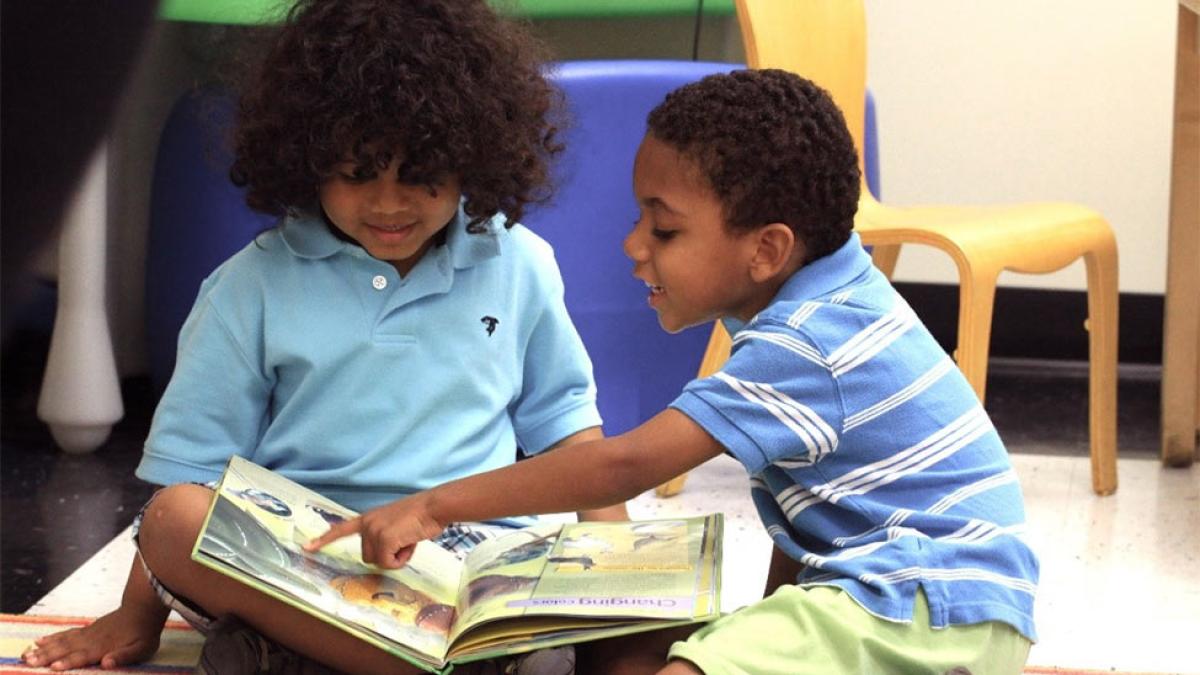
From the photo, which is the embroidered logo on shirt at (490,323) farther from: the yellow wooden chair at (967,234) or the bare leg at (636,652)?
the yellow wooden chair at (967,234)

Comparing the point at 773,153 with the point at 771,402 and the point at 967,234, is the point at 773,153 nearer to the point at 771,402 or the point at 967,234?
the point at 771,402

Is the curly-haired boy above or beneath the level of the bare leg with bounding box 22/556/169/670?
above

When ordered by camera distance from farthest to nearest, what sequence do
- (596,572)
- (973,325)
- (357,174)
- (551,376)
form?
1. (973,325)
2. (551,376)
3. (357,174)
4. (596,572)

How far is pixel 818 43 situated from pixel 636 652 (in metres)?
1.10

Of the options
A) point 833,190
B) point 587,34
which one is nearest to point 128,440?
point 587,34

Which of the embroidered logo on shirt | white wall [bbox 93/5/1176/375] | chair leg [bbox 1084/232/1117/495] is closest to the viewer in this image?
the embroidered logo on shirt

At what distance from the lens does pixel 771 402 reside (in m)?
0.85

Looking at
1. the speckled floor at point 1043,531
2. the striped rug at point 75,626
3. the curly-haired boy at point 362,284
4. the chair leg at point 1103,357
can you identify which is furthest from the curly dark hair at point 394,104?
the chair leg at point 1103,357

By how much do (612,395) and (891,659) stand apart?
0.93 metres

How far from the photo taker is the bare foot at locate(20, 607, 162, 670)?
1082 mm

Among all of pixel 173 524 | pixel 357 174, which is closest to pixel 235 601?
pixel 173 524

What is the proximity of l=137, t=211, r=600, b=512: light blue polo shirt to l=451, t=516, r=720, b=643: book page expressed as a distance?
117mm

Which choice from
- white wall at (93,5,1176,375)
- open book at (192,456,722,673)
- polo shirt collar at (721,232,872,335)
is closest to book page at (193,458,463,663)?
open book at (192,456,722,673)

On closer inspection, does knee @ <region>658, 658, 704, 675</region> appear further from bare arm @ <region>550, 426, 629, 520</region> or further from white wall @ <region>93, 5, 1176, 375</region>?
white wall @ <region>93, 5, 1176, 375</region>
